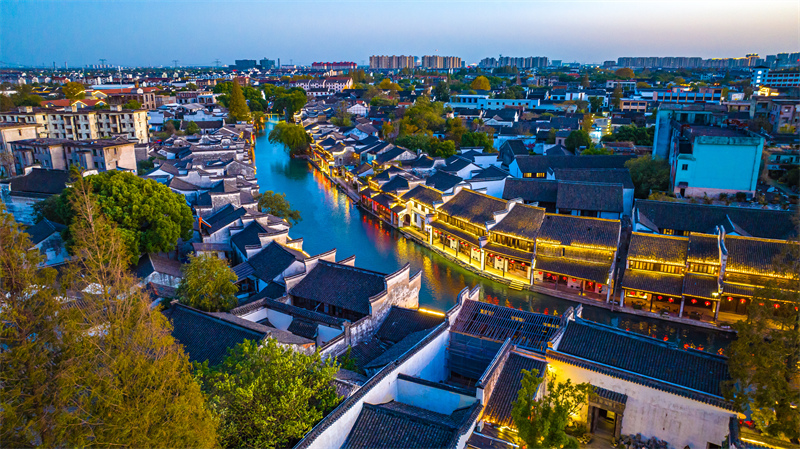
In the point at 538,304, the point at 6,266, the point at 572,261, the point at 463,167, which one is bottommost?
the point at 538,304

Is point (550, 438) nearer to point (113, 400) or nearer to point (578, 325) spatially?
point (578, 325)

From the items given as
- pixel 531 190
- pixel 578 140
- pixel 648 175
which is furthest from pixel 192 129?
pixel 648 175

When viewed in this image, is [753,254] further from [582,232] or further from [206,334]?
[206,334]

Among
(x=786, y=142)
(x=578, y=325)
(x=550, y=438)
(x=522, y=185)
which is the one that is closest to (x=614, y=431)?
(x=578, y=325)

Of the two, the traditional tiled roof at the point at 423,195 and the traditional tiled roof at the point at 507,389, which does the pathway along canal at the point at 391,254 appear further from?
the traditional tiled roof at the point at 507,389

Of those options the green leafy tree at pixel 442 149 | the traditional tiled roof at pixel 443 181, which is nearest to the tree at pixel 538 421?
the traditional tiled roof at pixel 443 181
